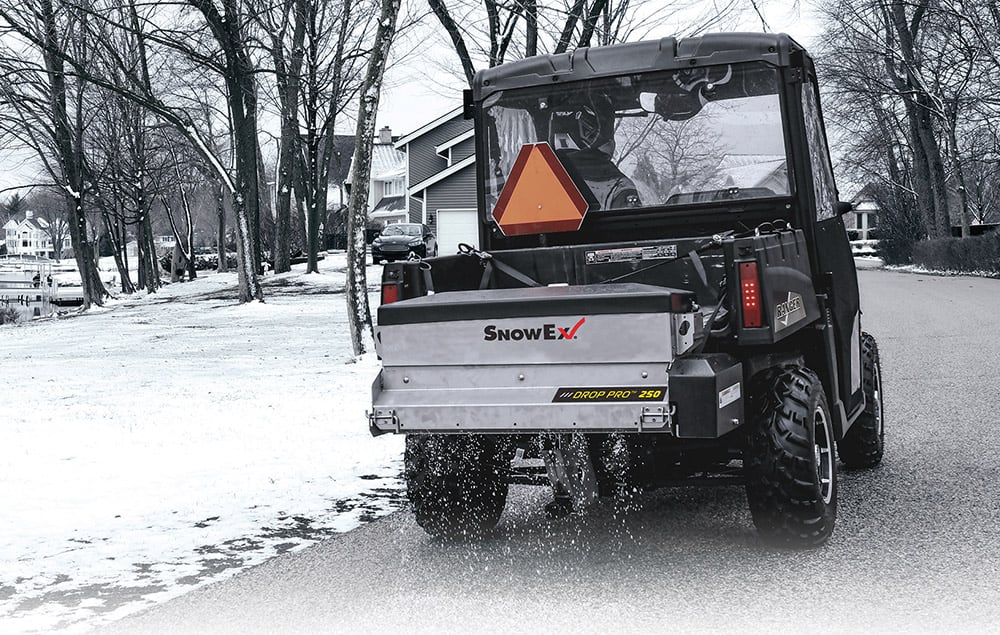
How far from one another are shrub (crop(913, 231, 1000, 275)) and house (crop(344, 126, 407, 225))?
4618 centimetres

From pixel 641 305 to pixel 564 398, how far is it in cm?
49

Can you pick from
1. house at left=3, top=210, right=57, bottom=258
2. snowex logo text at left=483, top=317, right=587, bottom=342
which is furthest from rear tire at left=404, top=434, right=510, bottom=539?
house at left=3, top=210, right=57, bottom=258

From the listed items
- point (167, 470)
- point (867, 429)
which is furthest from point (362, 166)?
point (867, 429)

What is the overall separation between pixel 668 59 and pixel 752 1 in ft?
29.5

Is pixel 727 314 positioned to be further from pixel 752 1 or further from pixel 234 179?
pixel 234 179

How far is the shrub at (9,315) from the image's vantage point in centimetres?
3670

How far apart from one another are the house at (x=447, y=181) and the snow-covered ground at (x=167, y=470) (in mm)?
33418

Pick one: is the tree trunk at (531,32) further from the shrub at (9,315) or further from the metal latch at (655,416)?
the shrub at (9,315)

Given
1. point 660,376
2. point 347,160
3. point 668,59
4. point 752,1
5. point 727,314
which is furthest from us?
point 347,160

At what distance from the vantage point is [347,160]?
96.6 metres

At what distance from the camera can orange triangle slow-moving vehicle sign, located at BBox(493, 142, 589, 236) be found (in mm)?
6328

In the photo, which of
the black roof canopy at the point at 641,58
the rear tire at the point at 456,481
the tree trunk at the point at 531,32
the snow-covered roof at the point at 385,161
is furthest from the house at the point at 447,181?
the rear tire at the point at 456,481

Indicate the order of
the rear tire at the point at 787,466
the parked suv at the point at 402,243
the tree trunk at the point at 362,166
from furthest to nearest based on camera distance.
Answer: the parked suv at the point at 402,243 → the tree trunk at the point at 362,166 → the rear tire at the point at 787,466

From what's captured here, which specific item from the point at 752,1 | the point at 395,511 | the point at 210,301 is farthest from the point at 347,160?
the point at 395,511
